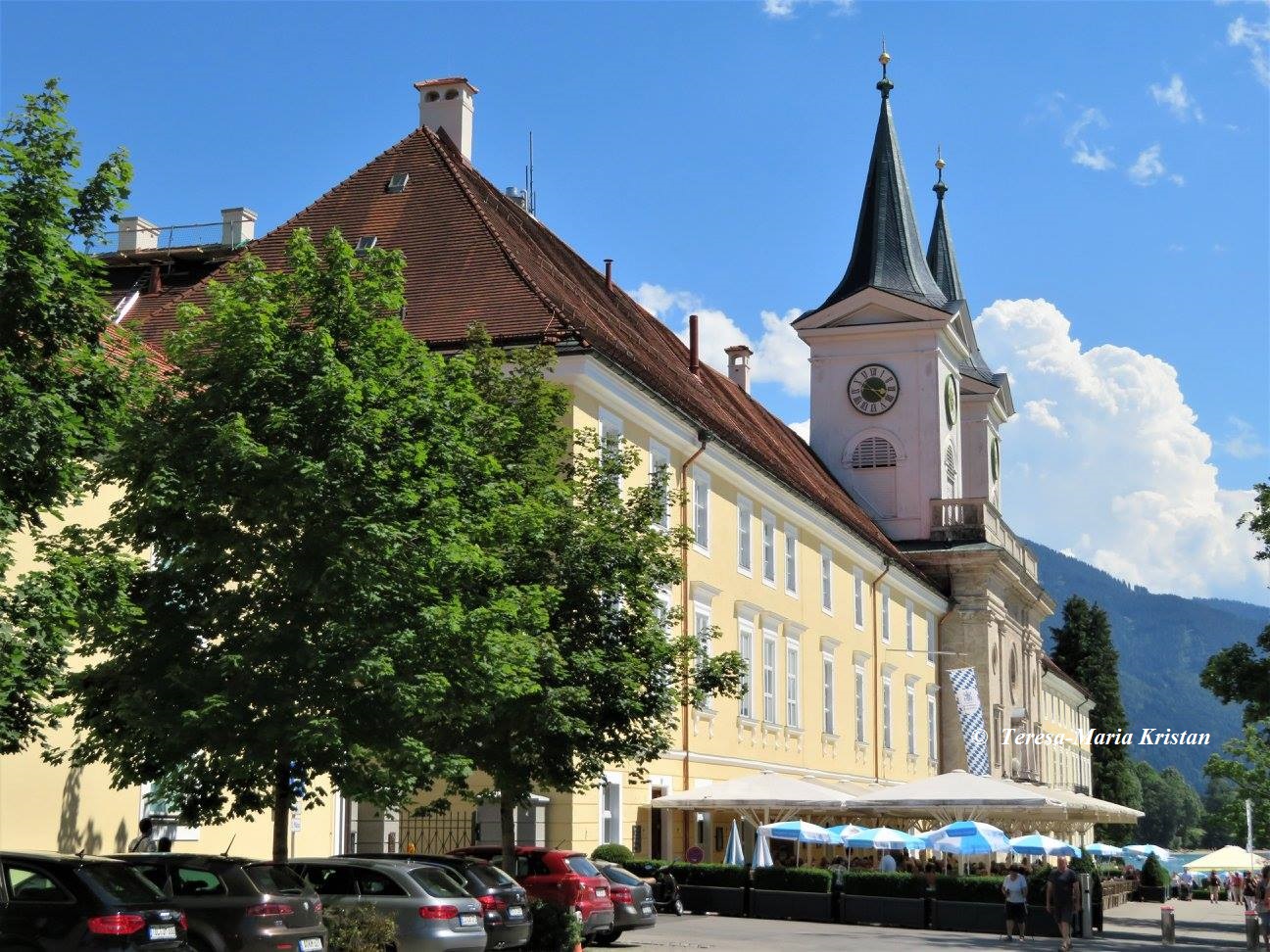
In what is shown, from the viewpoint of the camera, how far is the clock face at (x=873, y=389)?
213 ft

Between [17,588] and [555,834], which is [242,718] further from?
[555,834]

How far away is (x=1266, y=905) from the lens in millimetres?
30469

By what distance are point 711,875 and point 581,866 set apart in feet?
33.1

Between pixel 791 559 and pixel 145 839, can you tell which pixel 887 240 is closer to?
pixel 791 559

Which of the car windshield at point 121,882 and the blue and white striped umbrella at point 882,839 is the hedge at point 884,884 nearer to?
the blue and white striped umbrella at point 882,839

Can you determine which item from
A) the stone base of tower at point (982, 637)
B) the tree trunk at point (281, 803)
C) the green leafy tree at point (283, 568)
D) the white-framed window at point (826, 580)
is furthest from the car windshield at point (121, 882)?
the stone base of tower at point (982, 637)

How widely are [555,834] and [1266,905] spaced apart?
12.9 m

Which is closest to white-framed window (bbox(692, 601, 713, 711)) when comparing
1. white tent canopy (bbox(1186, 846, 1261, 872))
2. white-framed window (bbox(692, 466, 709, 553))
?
white-framed window (bbox(692, 466, 709, 553))

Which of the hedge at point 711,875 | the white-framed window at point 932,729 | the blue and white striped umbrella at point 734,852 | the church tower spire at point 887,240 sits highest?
the church tower spire at point 887,240

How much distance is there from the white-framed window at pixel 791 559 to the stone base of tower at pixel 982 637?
1760 centimetres

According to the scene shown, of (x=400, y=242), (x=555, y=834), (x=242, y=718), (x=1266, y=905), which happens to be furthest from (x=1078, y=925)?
(x=242, y=718)

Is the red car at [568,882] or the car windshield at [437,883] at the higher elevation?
the car windshield at [437,883]

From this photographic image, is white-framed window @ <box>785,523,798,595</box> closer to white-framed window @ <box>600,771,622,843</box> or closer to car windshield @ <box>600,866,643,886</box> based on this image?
white-framed window @ <box>600,771,622,843</box>

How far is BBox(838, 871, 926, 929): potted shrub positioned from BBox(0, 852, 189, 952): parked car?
2253 centimetres
